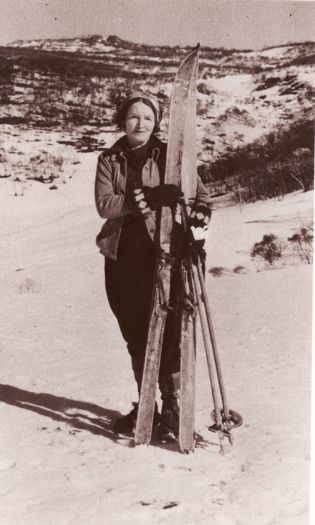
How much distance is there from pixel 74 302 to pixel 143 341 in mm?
1487

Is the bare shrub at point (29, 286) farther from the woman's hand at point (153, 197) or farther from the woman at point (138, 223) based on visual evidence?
the woman's hand at point (153, 197)

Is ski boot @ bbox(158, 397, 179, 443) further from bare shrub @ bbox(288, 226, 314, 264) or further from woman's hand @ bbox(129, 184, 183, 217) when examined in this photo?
bare shrub @ bbox(288, 226, 314, 264)

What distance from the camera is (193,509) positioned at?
1.88m

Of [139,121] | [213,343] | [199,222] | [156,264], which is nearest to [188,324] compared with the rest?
[213,343]

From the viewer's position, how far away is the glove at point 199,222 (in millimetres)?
2025

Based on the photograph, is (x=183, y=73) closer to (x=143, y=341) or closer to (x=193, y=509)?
(x=143, y=341)

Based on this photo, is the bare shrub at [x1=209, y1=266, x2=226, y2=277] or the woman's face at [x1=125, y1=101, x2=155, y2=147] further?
the bare shrub at [x1=209, y1=266, x2=226, y2=277]

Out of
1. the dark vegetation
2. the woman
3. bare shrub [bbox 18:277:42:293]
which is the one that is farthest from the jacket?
the dark vegetation

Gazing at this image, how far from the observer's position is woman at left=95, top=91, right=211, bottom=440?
2.04m

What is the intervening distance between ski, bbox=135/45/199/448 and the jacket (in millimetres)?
48

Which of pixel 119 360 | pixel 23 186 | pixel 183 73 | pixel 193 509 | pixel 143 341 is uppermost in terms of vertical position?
pixel 183 73

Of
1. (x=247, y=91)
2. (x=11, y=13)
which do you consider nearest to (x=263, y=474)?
(x=11, y=13)

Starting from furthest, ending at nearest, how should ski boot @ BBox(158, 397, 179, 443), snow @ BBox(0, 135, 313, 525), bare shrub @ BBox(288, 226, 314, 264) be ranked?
1. bare shrub @ BBox(288, 226, 314, 264)
2. ski boot @ BBox(158, 397, 179, 443)
3. snow @ BBox(0, 135, 313, 525)

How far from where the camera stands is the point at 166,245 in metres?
2.08
